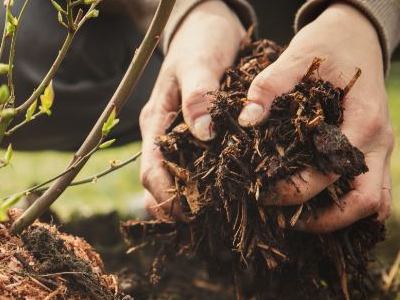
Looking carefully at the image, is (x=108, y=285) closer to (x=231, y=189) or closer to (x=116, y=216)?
(x=231, y=189)

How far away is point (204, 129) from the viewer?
1.40 metres

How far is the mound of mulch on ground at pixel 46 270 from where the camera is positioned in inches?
42.9

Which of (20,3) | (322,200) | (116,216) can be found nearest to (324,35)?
(322,200)

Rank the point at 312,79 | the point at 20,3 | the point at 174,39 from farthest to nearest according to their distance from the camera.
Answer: the point at 20,3 → the point at 174,39 → the point at 312,79

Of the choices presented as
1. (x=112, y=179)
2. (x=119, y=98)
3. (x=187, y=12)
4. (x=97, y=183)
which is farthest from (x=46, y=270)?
(x=112, y=179)

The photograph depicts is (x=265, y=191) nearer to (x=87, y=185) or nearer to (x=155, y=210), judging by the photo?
(x=155, y=210)

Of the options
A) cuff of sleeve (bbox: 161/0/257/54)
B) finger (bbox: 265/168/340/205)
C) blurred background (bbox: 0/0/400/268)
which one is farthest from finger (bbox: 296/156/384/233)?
cuff of sleeve (bbox: 161/0/257/54)

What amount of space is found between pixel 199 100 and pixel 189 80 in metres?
0.12

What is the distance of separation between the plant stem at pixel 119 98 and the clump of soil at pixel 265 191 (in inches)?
11.7

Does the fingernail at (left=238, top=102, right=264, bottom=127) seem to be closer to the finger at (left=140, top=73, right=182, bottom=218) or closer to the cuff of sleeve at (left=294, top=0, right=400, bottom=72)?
the finger at (left=140, top=73, right=182, bottom=218)

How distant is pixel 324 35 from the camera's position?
59.5 inches

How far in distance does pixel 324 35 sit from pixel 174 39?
61cm

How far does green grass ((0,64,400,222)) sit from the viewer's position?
315cm

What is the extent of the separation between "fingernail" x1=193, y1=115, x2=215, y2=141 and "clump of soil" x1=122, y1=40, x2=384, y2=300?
0.02 meters
